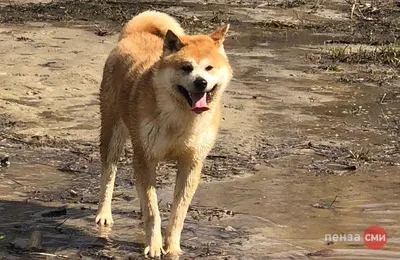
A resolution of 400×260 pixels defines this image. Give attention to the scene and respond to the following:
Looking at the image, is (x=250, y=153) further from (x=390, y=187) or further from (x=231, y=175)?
(x=390, y=187)

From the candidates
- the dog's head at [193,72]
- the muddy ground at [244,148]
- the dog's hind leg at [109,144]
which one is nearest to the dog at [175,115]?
the dog's head at [193,72]

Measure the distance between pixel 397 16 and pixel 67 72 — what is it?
288 inches

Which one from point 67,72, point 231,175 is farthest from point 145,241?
point 67,72

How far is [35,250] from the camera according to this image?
564 cm

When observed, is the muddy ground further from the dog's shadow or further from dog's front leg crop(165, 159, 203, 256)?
dog's front leg crop(165, 159, 203, 256)

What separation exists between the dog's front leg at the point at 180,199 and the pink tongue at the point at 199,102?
0.45m

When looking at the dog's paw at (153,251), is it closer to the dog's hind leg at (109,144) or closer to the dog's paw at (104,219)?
the dog's paw at (104,219)

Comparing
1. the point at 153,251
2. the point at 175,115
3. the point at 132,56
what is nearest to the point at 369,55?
the point at 132,56

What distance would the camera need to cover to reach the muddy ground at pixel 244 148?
6.09 metres

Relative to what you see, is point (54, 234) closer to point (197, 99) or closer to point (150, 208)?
point (150, 208)

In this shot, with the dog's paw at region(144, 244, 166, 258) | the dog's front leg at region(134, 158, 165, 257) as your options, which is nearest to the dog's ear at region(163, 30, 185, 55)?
the dog's front leg at region(134, 158, 165, 257)

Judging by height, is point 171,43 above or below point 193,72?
above

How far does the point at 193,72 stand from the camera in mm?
5531

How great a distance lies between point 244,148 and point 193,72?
2850 mm
